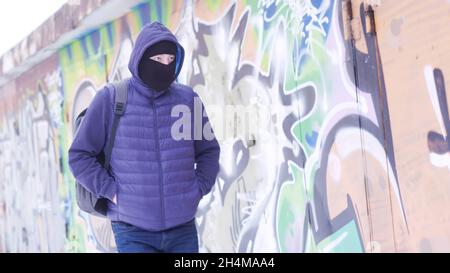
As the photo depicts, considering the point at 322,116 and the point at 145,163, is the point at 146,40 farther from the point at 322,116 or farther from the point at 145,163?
the point at 322,116

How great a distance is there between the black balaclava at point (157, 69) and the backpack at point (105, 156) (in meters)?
0.11

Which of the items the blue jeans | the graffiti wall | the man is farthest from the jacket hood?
the graffiti wall

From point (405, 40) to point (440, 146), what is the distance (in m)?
0.54

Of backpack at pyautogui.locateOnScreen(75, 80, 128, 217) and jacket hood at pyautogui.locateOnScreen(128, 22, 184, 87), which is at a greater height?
jacket hood at pyautogui.locateOnScreen(128, 22, 184, 87)

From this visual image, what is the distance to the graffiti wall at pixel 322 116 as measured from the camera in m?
3.07

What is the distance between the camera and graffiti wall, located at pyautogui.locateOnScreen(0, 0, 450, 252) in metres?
3.07

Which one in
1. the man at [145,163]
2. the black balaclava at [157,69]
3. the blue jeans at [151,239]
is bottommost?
the blue jeans at [151,239]

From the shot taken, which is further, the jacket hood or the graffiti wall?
the jacket hood

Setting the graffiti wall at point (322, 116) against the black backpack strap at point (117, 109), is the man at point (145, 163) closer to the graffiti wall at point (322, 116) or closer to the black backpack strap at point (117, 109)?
the black backpack strap at point (117, 109)

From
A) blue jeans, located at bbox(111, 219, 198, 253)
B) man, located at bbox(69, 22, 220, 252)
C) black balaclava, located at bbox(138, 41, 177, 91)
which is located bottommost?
blue jeans, located at bbox(111, 219, 198, 253)

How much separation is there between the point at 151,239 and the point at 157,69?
2.62 ft

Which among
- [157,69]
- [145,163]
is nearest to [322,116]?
[157,69]

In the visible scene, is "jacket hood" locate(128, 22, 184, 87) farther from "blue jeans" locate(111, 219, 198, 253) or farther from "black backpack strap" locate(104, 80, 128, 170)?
"blue jeans" locate(111, 219, 198, 253)

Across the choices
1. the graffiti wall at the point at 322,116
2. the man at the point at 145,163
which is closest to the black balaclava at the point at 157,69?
the man at the point at 145,163
